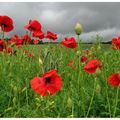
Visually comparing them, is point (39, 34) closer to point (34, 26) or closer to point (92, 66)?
point (34, 26)

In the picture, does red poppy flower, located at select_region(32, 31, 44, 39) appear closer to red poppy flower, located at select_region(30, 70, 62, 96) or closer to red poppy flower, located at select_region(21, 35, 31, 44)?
red poppy flower, located at select_region(21, 35, 31, 44)

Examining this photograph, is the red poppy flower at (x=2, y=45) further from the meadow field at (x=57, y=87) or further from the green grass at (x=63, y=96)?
the green grass at (x=63, y=96)

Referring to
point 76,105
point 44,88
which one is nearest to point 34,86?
point 44,88

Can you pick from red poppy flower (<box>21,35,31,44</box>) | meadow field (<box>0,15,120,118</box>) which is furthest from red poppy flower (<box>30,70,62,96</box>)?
red poppy flower (<box>21,35,31,44</box>)

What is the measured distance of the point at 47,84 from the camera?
217cm

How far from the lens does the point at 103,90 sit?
9.84 ft

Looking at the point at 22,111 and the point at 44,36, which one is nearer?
the point at 22,111

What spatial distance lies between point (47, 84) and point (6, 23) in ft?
5.17

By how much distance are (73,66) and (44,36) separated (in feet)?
1.74

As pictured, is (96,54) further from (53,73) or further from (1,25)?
(53,73)

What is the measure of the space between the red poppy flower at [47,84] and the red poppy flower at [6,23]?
5.04 ft

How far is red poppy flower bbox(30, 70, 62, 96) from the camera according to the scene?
214 centimetres

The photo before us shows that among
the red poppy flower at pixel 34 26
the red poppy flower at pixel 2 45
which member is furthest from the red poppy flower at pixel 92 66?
the red poppy flower at pixel 2 45

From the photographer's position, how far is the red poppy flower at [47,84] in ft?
7.03
